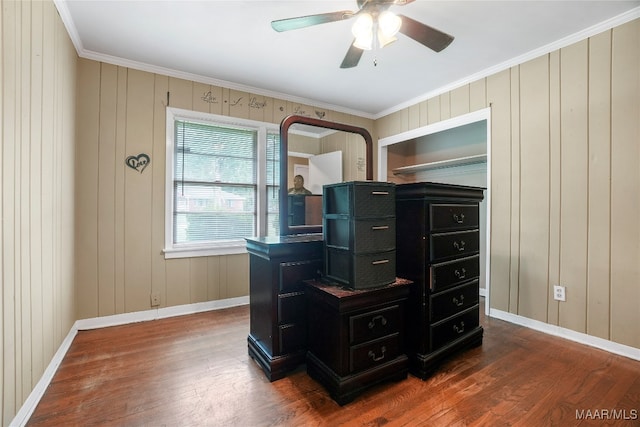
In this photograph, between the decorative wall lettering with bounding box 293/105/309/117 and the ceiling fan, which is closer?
the ceiling fan

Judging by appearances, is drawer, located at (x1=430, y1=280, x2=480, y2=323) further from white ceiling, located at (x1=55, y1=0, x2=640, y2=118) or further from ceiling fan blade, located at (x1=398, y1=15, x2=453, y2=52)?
white ceiling, located at (x1=55, y1=0, x2=640, y2=118)

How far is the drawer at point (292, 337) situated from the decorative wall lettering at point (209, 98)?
2.57 metres

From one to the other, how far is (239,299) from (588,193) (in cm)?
346

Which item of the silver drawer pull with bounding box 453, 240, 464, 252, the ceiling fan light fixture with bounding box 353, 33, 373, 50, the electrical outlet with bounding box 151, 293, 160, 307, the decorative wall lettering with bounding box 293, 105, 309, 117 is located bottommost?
the electrical outlet with bounding box 151, 293, 160, 307

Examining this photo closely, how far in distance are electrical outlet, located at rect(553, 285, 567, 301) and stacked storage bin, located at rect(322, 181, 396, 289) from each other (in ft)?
5.76

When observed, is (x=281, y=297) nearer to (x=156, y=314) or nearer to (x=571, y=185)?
(x=156, y=314)

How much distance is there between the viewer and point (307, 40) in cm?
255

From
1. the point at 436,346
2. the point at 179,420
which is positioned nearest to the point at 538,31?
the point at 436,346

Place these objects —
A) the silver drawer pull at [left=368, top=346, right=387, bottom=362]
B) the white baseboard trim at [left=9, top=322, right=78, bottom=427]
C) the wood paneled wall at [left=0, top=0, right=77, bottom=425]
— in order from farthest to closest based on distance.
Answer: the silver drawer pull at [left=368, top=346, right=387, bottom=362] < the white baseboard trim at [left=9, top=322, right=78, bottom=427] < the wood paneled wall at [left=0, top=0, right=77, bottom=425]

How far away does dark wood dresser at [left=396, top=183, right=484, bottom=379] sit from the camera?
1.96m

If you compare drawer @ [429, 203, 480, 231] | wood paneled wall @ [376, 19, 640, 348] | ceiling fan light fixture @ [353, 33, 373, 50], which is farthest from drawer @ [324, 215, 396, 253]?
wood paneled wall @ [376, 19, 640, 348]

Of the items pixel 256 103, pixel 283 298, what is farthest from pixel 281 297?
pixel 256 103

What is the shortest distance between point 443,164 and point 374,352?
306 centimetres

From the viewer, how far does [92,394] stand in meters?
1.75
